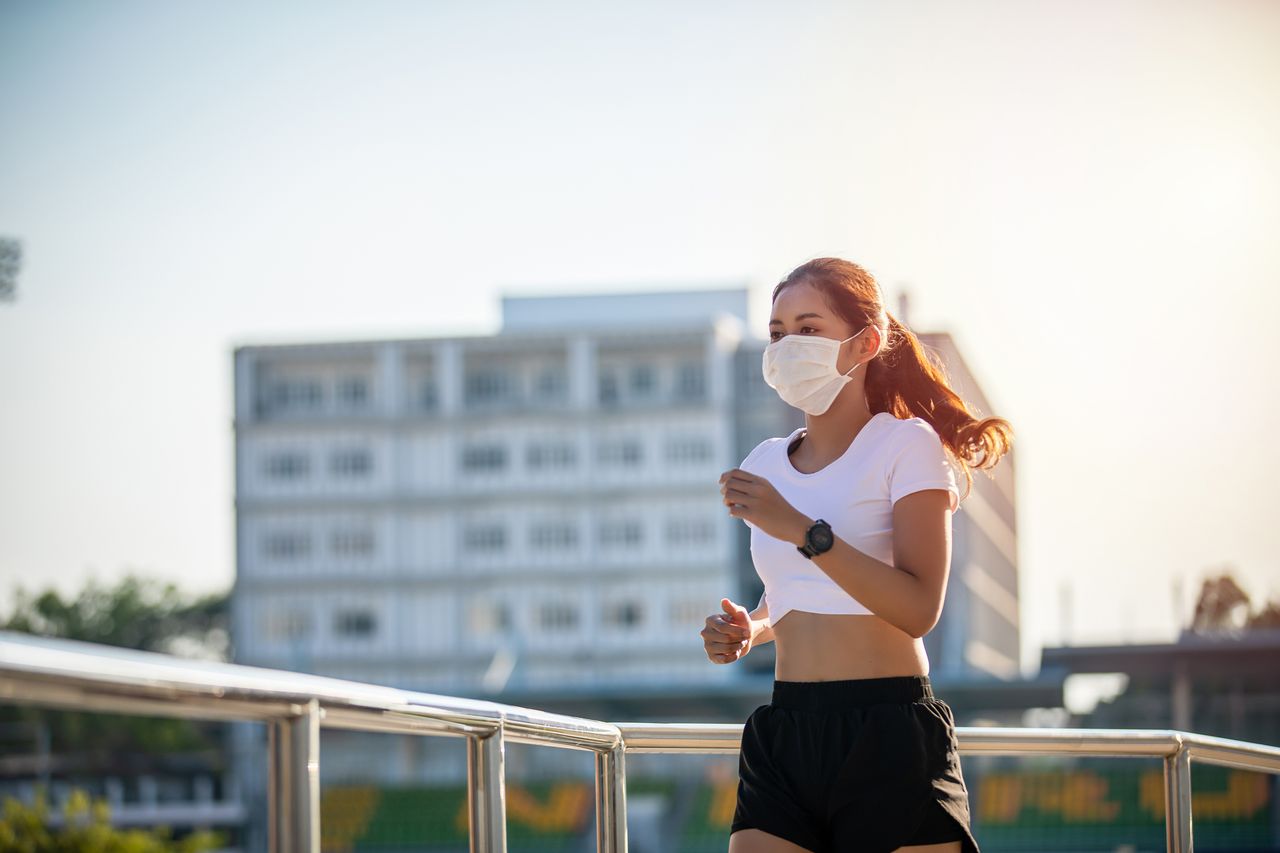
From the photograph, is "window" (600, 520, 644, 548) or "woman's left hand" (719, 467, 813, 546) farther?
"window" (600, 520, 644, 548)

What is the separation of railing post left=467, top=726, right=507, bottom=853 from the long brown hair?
0.97 m

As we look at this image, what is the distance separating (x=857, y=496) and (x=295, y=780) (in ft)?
4.05

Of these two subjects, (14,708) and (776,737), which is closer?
(14,708)

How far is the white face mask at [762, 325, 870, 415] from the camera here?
3.20m

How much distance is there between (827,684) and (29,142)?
12781cm

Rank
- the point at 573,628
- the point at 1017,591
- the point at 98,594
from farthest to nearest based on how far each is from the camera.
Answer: the point at 1017,591 < the point at 98,594 < the point at 573,628

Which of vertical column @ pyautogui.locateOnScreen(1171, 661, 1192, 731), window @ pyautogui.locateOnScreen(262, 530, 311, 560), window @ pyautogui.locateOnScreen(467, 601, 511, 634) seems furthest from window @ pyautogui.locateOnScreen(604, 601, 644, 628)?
vertical column @ pyautogui.locateOnScreen(1171, 661, 1192, 731)

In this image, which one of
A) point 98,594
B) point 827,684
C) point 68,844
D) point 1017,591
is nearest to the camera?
point 68,844

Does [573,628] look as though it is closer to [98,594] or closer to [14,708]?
[98,594]

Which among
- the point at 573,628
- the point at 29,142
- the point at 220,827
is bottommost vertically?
the point at 220,827

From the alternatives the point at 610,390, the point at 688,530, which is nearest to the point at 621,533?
the point at 688,530

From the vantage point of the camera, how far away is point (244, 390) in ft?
261

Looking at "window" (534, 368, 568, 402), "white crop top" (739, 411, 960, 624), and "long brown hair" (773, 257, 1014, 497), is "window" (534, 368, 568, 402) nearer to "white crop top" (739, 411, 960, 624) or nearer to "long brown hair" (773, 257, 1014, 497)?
"long brown hair" (773, 257, 1014, 497)

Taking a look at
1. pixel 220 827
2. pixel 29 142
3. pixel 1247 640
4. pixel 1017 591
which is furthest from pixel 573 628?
pixel 29 142
